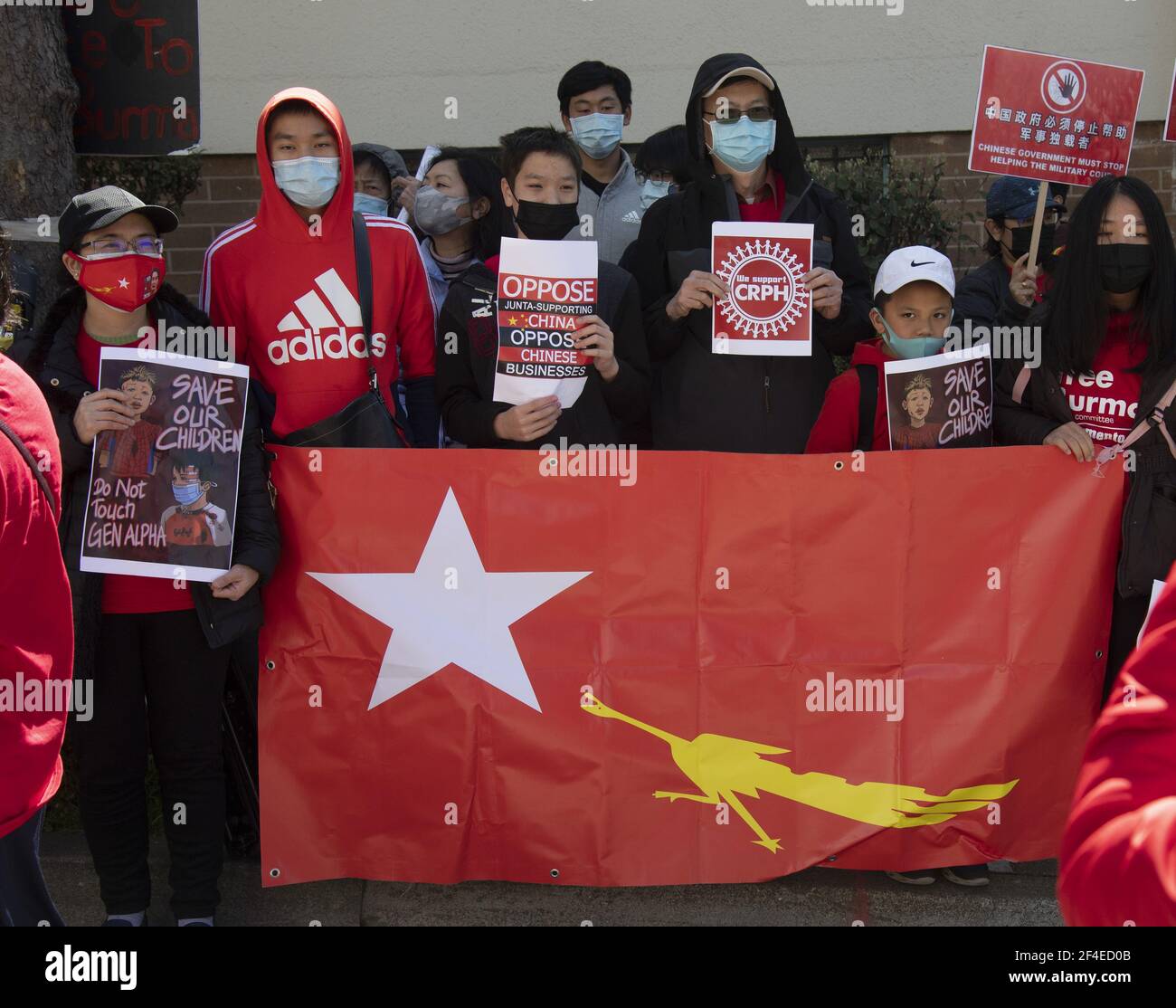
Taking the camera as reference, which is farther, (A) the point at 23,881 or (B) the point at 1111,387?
(B) the point at 1111,387

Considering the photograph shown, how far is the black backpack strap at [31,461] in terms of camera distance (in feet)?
7.30

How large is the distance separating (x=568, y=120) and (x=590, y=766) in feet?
8.98

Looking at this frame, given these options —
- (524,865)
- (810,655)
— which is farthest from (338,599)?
(810,655)

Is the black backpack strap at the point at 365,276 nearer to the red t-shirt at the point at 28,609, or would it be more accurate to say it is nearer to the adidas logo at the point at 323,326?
the adidas logo at the point at 323,326

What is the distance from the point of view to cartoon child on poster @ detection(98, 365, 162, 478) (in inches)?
150

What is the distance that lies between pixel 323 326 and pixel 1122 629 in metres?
2.61

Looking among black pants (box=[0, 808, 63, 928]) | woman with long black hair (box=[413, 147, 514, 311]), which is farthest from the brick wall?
black pants (box=[0, 808, 63, 928])

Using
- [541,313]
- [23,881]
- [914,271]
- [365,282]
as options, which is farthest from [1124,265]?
[23,881]

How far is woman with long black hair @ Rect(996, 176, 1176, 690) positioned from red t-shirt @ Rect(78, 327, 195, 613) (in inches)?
101

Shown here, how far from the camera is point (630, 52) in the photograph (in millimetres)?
8242

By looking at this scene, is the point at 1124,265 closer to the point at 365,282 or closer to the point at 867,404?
the point at 867,404

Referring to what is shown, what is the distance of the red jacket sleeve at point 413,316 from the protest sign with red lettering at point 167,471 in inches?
24.5

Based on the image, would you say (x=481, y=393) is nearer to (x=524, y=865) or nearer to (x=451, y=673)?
(x=451, y=673)

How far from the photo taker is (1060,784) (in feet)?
13.8
